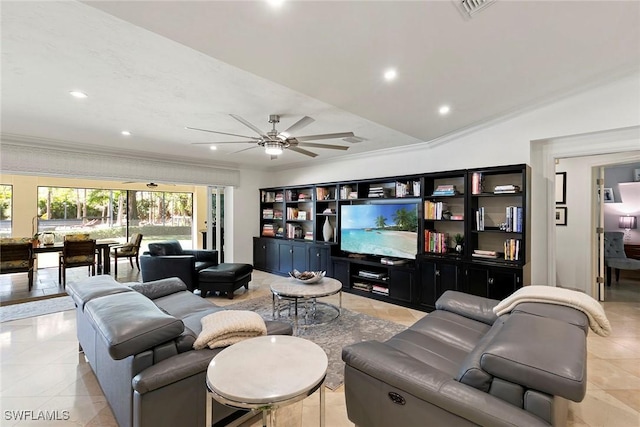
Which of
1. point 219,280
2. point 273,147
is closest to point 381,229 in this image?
point 273,147

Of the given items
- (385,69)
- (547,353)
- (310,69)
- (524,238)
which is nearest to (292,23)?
(310,69)

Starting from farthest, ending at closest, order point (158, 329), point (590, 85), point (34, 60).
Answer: point (590, 85) → point (34, 60) → point (158, 329)

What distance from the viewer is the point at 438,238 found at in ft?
12.9

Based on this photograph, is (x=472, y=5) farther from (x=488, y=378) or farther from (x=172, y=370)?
(x=172, y=370)

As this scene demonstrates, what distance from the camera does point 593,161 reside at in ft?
13.9

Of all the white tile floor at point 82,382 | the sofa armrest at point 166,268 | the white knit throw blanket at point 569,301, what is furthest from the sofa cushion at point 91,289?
the white knit throw blanket at point 569,301

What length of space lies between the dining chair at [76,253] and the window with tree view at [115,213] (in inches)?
105

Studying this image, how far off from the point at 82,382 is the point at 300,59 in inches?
118

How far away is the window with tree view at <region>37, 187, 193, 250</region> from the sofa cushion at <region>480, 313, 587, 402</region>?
30.6 ft

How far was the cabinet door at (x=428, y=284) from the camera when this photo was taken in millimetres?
3812

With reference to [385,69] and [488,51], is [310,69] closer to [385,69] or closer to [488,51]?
[385,69]

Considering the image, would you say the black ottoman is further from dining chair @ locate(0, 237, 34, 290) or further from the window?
the window

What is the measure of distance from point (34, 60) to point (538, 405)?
11.5 feet

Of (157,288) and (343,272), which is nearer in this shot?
(157,288)
